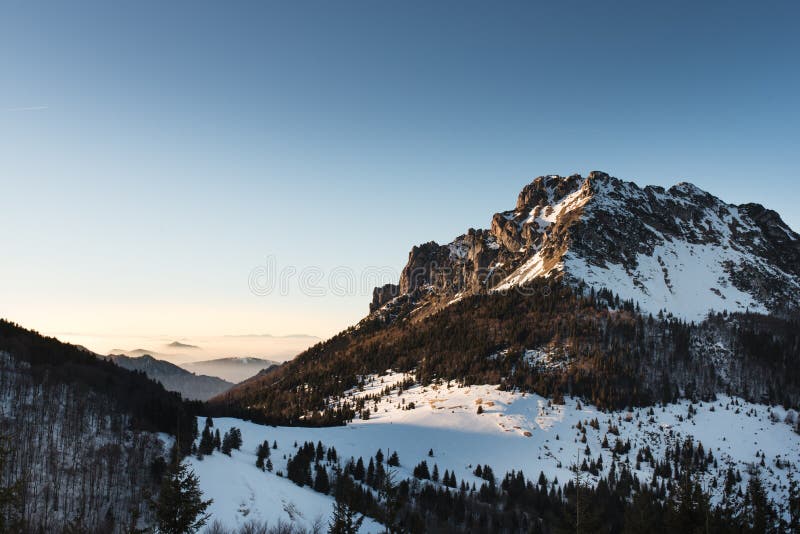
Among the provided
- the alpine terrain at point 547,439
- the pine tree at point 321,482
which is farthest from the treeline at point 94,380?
the pine tree at point 321,482

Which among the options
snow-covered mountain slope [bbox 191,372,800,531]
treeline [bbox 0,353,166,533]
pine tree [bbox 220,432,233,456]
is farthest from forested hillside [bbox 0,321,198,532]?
snow-covered mountain slope [bbox 191,372,800,531]

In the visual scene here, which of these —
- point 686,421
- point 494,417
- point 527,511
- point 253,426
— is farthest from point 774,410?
point 253,426

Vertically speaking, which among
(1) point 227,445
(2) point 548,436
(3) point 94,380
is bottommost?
(1) point 227,445

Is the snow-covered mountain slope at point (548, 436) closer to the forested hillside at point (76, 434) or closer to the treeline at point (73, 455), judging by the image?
the forested hillside at point (76, 434)

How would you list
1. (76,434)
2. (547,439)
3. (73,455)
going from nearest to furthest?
(73,455) → (76,434) → (547,439)

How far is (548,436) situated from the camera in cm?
14400

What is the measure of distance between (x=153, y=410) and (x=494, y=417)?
301 feet

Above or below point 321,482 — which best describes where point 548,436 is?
above

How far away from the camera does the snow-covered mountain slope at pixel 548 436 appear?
133625 millimetres

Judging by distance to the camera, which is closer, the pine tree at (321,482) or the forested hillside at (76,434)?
the forested hillside at (76,434)

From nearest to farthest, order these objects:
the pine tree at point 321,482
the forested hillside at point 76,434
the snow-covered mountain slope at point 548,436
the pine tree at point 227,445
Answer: the forested hillside at point 76,434 < the pine tree at point 321,482 < the pine tree at point 227,445 < the snow-covered mountain slope at point 548,436

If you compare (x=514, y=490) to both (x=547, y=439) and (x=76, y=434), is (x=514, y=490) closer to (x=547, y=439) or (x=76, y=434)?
(x=547, y=439)

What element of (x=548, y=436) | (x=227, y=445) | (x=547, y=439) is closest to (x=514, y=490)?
(x=547, y=439)

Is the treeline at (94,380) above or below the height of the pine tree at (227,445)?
above
